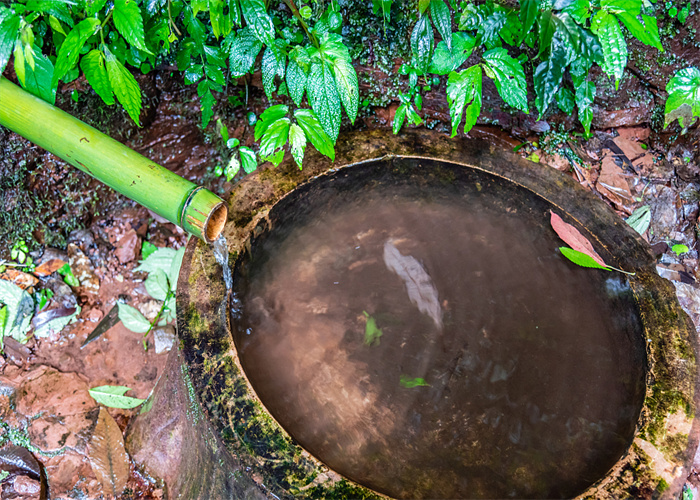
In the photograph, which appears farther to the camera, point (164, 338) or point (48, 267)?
point (48, 267)

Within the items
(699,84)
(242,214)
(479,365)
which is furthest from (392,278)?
(699,84)

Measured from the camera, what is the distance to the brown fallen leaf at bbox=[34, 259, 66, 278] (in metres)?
2.67

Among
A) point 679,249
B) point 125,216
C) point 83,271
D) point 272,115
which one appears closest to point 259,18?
point 272,115

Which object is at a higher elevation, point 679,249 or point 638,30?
point 638,30

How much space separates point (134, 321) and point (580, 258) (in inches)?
93.6

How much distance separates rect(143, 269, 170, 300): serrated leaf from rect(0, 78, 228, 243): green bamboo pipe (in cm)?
110

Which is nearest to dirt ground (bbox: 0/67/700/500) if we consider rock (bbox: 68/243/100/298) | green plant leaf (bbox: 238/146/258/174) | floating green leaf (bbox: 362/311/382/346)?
rock (bbox: 68/243/100/298)

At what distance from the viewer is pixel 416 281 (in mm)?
1597

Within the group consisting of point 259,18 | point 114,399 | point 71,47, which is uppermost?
point 259,18

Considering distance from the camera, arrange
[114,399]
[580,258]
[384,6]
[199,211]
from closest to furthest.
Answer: [199,211] → [580,258] → [384,6] → [114,399]

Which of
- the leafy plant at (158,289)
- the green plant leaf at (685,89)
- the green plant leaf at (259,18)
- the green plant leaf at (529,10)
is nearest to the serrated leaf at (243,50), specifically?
the green plant leaf at (259,18)

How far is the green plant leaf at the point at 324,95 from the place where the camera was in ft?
5.19

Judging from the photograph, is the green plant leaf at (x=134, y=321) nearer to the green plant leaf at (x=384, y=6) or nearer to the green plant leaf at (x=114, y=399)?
the green plant leaf at (x=114, y=399)

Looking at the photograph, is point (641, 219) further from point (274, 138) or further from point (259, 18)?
point (259, 18)
